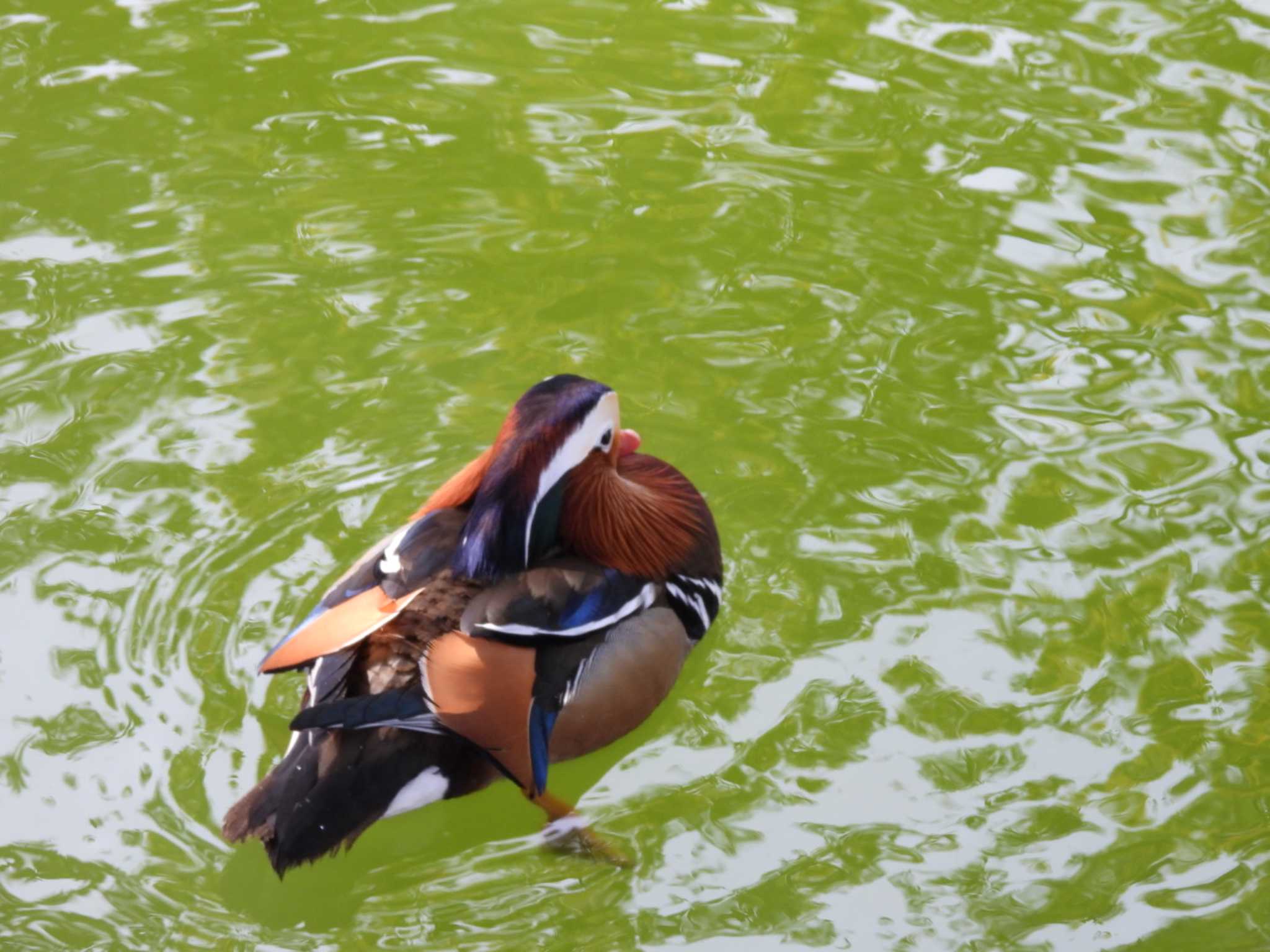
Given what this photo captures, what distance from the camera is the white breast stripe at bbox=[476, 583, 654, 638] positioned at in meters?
4.31

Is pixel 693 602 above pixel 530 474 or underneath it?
underneath

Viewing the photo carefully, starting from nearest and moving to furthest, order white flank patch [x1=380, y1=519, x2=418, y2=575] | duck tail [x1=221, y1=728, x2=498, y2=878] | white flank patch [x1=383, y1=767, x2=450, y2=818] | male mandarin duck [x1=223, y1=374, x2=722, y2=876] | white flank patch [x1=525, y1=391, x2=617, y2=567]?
1. duck tail [x1=221, y1=728, x2=498, y2=878]
2. male mandarin duck [x1=223, y1=374, x2=722, y2=876]
3. white flank patch [x1=383, y1=767, x2=450, y2=818]
4. white flank patch [x1=380, y1=519, x2=418, y2=575]
5. white flank patch [x1=525, y1=391, x2=617, y2=567]

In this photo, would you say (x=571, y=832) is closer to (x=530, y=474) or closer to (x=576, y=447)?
(x=530, y=474)

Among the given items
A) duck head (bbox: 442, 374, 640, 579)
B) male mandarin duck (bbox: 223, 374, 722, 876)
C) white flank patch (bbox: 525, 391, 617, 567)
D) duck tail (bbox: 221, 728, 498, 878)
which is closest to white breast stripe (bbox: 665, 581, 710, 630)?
male mandarin duck (bbox: 223, 374, 722, 876)

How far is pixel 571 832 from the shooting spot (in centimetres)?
439

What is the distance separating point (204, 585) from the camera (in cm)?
497

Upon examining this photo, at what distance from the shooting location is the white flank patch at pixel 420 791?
13.9 feet

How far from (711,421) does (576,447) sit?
41.6 inches

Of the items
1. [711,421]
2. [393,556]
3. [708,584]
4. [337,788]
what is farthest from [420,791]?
[711,421]

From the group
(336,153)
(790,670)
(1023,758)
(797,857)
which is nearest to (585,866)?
(797,857)

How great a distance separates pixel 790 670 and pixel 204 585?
1734mm

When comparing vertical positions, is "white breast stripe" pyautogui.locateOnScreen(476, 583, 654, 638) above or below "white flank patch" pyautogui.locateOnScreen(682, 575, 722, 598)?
above

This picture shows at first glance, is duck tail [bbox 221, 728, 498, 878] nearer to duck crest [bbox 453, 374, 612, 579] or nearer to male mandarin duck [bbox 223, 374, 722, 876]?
male mandarin duck [bbox 223, 374, 722, 876]

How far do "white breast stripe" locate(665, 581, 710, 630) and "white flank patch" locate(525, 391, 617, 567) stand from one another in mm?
466
